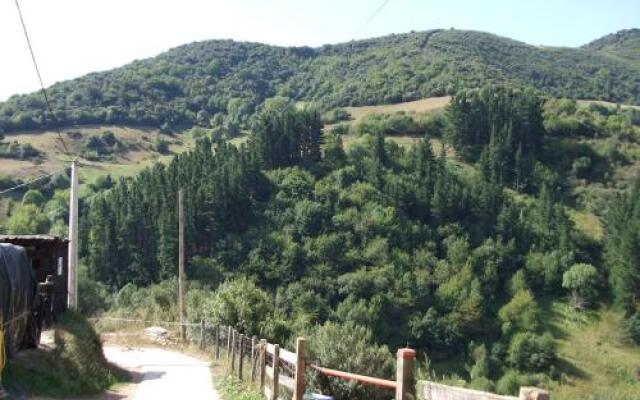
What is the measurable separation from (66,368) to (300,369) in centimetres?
616

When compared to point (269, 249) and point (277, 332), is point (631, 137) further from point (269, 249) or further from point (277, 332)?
point (277, 332)

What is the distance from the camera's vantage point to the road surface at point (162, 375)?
14.1 meters

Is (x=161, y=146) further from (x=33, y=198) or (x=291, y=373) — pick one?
(x=291, y=373)

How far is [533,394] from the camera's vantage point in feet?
15.4

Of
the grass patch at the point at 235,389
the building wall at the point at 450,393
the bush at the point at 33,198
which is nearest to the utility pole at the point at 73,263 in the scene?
the grass patch at the point at 235,389

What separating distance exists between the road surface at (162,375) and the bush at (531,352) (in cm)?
5261

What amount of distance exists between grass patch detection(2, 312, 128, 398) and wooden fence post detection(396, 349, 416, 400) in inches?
286

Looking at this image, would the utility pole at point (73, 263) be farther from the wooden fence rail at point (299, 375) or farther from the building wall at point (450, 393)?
the building wall at point (450, 393)

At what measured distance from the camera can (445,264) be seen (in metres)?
86.1

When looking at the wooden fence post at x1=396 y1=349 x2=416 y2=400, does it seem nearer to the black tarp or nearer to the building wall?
the building wall

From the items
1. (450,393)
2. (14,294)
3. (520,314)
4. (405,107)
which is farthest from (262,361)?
(405,107)

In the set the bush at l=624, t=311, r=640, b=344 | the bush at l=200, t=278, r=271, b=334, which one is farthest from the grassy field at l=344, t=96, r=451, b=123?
the bush at l=200, t=278, r=271, b=334

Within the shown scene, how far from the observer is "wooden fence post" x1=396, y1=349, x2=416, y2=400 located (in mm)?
6652

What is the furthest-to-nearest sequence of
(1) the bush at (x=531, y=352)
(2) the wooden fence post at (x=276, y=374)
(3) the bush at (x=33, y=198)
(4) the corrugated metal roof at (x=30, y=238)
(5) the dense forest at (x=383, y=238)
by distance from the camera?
(3) the bush at (x=33, y=198)
(5) the dense forest at (x=383, y=238)
(1) the bush at (x=531, y=352)
(4) the corrugated metal roof at (x=30, y=238)
(2) the wooden fence post at (x=276, y=374)
